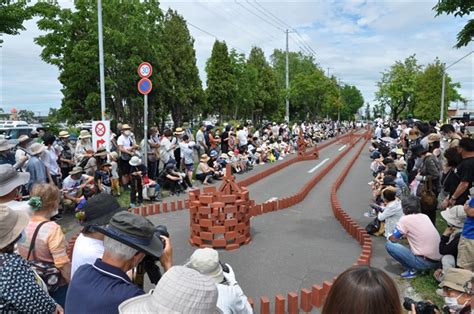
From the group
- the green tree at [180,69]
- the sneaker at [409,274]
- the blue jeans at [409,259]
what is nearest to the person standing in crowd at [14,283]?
the blue jeans at [409,259]

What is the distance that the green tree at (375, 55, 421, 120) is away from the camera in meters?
37.3

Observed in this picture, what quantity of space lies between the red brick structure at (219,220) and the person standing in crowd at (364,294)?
4.62m

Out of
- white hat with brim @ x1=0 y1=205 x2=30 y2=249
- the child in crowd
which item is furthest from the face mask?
the child in crowd

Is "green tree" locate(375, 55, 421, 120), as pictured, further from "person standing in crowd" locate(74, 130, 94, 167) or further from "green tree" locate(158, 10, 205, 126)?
"person standing in crowd" locate(74, 130, 94, 167)

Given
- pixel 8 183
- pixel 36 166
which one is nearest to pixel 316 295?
pixel 8 183

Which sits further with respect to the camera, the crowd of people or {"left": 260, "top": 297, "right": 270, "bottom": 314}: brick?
the crowd of people

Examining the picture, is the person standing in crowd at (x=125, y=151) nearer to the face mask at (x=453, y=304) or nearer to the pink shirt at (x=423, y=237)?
the pink shirt at (x=423, y=237)

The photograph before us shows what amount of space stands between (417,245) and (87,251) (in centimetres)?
428

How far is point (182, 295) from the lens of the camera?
167 centimetres

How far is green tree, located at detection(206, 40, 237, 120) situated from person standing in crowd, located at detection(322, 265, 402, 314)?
112 ft

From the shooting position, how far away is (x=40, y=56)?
55.0 feet

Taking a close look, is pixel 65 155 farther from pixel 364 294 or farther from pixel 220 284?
pixel 364 294

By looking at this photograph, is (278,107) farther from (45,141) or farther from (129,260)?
(129,260)

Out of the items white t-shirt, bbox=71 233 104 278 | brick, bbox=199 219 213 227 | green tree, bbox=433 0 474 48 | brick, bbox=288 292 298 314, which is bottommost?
brick, bbox=288 292 298 314
